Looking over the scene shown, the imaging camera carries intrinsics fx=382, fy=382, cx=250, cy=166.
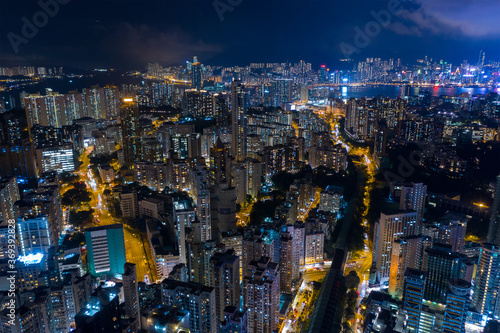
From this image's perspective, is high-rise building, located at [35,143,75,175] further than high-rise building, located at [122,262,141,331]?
Yes

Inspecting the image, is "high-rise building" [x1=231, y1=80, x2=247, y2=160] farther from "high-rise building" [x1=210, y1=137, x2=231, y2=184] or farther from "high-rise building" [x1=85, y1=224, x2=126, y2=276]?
"high-rise building" [x1=85, y1=224, x2=126, y2=276]

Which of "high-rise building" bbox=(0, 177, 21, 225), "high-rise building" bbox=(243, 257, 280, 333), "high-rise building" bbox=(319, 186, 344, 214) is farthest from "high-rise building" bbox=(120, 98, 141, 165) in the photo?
"high-rise building" bbox=(243, 257, 280, 333)

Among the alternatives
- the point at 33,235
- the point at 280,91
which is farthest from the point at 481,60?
the point at 33,235

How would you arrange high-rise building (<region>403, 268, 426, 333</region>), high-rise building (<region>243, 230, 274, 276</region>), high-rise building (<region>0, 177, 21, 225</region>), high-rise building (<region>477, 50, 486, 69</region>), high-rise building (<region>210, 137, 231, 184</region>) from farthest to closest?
high-rise building (<region>477, 50, 486, 69</region>) → high-rise building (<region>210, 137, 231, 184</region>) → high-rise building (<region>0, 177, 21, 225</region>) → high-rise building (<region>243, 230, 274, 276</region>) → high-rise building (<region>403, 268, 426, 333</region>)

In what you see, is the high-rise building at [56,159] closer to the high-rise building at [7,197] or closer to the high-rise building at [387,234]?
the high-rise building at [7,197]

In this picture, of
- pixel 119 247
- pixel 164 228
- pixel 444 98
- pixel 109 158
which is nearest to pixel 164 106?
pixel 109 158

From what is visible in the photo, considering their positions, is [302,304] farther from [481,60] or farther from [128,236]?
[481,60]

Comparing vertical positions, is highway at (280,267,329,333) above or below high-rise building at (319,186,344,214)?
below
